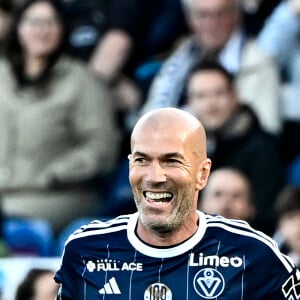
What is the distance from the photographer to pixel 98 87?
352 inches

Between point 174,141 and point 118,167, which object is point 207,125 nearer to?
point 118,167

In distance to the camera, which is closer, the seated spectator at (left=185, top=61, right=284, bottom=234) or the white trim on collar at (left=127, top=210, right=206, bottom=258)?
the white trim on collar at (left=127, top=210, right=206, bottom=258)

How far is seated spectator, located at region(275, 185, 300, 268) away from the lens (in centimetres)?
734

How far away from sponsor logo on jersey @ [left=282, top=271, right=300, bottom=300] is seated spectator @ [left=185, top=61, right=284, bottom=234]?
344 centimetres

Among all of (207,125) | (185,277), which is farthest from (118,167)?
(185,277)

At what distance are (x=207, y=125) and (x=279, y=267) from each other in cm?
377

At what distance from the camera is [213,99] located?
822cm

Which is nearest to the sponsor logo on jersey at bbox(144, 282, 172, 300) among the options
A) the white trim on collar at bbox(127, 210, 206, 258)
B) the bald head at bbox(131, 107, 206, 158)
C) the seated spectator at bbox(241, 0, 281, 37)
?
the white trim on collar at bbox(127, 210, 206, 258)

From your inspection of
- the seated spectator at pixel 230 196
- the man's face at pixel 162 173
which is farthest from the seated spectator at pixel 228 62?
the man's face at pixel 162 173

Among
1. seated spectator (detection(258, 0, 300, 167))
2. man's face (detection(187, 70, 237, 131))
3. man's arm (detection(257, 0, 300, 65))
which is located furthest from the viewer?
man's arm (detection(257, 0, 300, 65))

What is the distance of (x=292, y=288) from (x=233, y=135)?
3.73m

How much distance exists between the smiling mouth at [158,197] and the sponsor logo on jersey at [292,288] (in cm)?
51

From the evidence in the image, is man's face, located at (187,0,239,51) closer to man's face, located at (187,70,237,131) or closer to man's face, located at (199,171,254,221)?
man's face, located at (187,70,237,131)

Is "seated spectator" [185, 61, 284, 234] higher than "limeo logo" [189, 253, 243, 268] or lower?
higher
